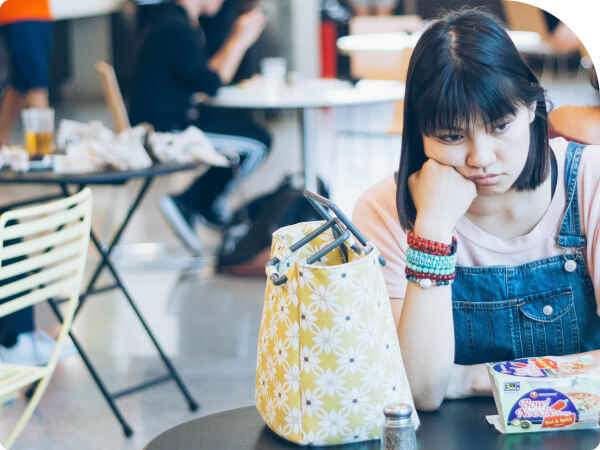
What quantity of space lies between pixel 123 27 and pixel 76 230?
27.9ft

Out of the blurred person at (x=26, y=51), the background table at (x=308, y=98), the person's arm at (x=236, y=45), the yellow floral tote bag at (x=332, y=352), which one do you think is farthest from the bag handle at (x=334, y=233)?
the blurred person at (x=26, y=51)

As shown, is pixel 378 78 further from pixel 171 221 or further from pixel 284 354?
pixel 284 354

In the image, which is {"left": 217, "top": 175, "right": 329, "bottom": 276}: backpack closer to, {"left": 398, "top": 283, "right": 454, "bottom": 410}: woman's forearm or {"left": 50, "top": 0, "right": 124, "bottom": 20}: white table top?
{"left": 398, "top": 283, "right": 454, "bottom": 410}: woman's forearm

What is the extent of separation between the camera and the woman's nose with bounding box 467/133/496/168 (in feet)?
3.85

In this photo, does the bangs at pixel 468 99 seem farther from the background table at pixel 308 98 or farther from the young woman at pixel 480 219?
the background table at pixel 308 98

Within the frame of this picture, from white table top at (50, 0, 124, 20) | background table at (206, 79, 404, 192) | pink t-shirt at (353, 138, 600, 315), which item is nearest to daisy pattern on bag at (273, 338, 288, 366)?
pink t-shirt at (353, 138, 600, 315)

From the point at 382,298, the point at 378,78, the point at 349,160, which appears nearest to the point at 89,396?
the point at 382,298

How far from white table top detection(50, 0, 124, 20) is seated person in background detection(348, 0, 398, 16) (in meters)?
3.46

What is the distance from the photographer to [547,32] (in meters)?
9.49

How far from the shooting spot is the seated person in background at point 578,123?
191 centimetres

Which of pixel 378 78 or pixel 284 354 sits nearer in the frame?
pixel 284 354

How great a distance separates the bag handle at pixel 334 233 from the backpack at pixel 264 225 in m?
3.04

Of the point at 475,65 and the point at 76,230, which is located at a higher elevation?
the point at 475,65

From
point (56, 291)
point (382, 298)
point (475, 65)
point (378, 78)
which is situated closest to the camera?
point (382, 298)
